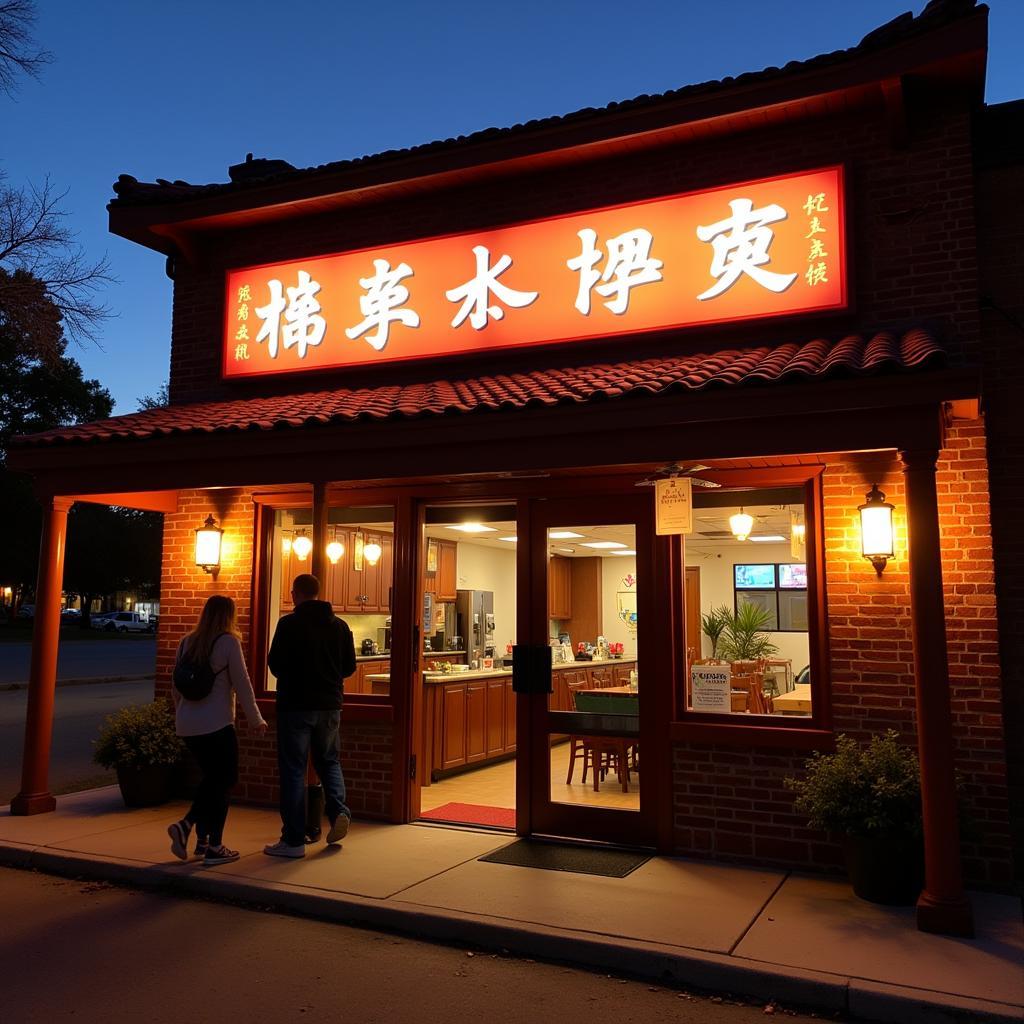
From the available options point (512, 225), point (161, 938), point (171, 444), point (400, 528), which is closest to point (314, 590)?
point (400, 528)

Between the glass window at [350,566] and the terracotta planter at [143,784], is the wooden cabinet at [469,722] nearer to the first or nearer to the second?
the glass window at [350,566]

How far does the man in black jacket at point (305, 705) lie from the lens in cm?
673

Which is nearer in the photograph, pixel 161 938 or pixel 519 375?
pixel 161 938

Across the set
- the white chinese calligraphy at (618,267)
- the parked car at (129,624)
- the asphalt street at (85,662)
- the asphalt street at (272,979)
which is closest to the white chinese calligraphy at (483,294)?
the white chinese calligraphy at (618,267)

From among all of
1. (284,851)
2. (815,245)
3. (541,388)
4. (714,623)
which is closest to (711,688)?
(714,623)

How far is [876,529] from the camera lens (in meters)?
6.40

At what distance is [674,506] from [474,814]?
3552mm

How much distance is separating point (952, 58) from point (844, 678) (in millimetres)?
4472

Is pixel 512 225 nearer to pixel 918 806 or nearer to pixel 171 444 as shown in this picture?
pixel 171 444

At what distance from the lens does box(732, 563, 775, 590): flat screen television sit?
34.8 ft

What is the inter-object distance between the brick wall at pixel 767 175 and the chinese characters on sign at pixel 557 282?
0.52ft

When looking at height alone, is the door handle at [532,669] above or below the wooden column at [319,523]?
below

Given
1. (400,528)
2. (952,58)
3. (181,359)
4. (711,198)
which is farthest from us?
(181,359)

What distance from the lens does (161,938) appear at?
525 cm
